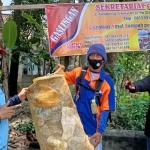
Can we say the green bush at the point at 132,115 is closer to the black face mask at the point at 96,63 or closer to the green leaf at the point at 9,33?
the black face mask at the point at 96,63

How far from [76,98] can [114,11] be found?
7.06 ft

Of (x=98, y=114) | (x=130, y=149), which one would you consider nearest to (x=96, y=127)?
(x=98, y=114)

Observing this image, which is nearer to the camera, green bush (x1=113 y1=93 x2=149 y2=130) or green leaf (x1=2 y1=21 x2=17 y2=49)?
green bush (x1=113 y1=93 x2=149 y2=130)

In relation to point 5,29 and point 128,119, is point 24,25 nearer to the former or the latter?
point 5,29

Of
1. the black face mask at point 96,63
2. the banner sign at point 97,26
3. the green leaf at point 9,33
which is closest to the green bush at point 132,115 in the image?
the banner sign at point 97,26

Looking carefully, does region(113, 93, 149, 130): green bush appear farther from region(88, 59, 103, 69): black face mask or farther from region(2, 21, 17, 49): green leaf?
region(2, 21, 17, 49): green leaf

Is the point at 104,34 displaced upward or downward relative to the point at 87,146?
upward

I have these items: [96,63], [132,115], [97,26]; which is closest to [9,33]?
[97,26]

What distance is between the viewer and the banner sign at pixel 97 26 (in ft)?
13.9

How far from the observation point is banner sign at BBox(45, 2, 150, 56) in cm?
423

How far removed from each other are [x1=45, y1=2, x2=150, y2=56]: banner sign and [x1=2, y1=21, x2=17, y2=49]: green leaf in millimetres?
662

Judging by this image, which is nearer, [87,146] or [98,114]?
[87,146]

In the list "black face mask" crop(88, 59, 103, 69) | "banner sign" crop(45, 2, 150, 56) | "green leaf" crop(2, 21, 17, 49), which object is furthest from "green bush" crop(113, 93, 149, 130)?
"green leaf" crop(2, 21, 17, 49)

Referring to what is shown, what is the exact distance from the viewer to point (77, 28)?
4.27 m
